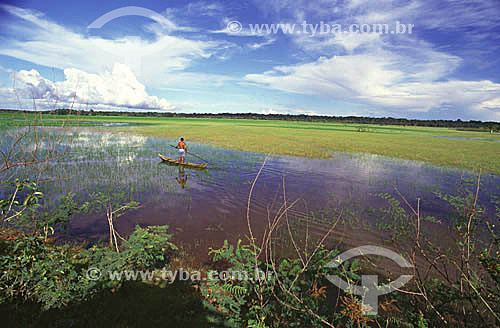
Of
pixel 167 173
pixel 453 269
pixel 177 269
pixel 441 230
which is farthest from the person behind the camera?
pixel 167 173

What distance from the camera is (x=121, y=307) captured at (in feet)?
13.4

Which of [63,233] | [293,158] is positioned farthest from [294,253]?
[293,158]

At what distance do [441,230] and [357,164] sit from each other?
12.1m

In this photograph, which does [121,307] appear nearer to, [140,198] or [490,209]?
[140,198]

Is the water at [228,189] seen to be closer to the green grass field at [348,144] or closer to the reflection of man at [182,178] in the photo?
the reflection of man at [182,178]

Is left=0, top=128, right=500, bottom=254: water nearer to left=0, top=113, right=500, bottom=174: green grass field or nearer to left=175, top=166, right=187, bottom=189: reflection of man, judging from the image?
left=175, top=166, right=187, bottom=189: reflection of man

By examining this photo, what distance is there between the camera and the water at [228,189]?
828cm

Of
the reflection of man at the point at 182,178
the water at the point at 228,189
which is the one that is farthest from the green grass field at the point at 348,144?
the reflection of man at the point at 182,178

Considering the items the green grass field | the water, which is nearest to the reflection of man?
the water

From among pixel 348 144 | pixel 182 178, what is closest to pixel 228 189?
pixel 182 178

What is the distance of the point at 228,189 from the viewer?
12516mm

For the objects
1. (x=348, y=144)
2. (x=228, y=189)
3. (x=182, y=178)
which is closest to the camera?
(x=228, y=189)

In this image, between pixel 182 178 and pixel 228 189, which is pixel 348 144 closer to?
pixel 228 189

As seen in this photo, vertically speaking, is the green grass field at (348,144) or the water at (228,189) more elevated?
the green grass field at (348,144)
